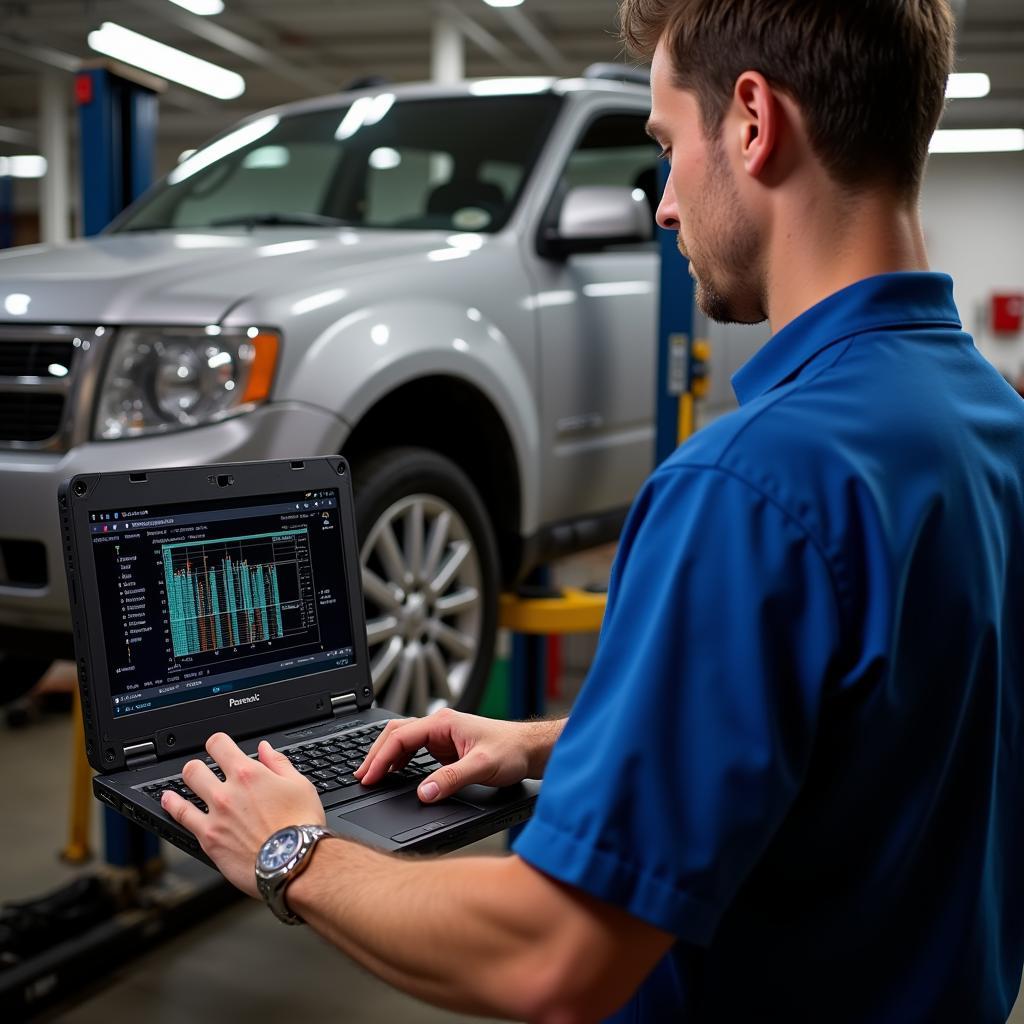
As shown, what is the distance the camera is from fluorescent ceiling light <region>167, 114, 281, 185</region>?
366 centimetres

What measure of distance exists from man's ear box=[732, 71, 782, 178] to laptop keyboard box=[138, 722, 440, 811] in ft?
2.32

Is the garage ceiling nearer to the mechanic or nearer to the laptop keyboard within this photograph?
the laptop keyboard

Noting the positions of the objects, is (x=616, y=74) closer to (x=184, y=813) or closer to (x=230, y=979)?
(x=230, y=979)

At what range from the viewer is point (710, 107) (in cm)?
96

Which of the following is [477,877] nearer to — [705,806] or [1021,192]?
[705,806]

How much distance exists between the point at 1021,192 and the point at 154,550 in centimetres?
1467

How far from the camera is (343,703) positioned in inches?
57.2

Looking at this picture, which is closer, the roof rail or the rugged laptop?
the rugged laptop

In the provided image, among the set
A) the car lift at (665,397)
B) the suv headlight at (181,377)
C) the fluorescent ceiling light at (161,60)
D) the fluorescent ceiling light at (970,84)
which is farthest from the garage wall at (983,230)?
the suv headlight at (181,377)

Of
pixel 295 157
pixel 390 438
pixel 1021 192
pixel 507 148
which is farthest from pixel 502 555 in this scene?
→ pixel 1021 192

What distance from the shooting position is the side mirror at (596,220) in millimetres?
3049

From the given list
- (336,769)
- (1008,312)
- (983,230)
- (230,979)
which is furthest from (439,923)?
(983,230)

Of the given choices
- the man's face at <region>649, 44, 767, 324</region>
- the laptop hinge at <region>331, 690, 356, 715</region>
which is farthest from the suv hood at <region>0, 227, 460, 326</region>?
the man's face at <region>649, 44, 767, 324</region>

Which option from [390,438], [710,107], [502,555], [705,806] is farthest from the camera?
[502,555]
